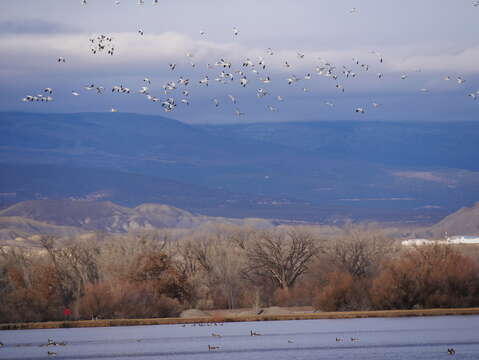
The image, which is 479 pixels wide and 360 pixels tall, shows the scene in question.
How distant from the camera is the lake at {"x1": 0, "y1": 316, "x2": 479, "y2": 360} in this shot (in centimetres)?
6066

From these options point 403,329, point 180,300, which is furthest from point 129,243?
point 403,329

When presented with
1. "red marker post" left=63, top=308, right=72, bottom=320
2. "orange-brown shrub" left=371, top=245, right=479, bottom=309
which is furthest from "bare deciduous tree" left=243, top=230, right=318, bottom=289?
"red marker post" left=63, top=308, right=72, bottom=320

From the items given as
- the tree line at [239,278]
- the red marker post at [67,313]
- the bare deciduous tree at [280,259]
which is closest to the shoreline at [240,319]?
the red marker post at [67,313]

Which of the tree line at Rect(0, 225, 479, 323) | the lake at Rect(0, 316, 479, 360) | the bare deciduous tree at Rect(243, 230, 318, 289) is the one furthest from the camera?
the bare deciduous tree at Rect(243, 230, 318, 289)

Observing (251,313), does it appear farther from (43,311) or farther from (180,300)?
(43,311)

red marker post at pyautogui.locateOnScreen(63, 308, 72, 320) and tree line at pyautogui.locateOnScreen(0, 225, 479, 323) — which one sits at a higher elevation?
tree line at pyautogui.locateOnScreen(0, 225, 479, 323)

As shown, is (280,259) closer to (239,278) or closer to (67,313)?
(239,278)

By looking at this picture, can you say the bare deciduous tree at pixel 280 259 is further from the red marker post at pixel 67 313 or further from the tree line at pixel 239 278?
the red marker post at pixel 67 313

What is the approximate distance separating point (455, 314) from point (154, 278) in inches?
1228

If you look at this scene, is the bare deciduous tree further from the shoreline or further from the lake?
the lake

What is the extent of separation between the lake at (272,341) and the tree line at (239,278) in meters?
6.53

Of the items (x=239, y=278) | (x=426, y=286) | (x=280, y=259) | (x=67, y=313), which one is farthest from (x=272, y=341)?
(x=280, y=259)

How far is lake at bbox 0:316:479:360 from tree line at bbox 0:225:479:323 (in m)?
6.53

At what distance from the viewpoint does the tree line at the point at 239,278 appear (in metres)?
92.1
